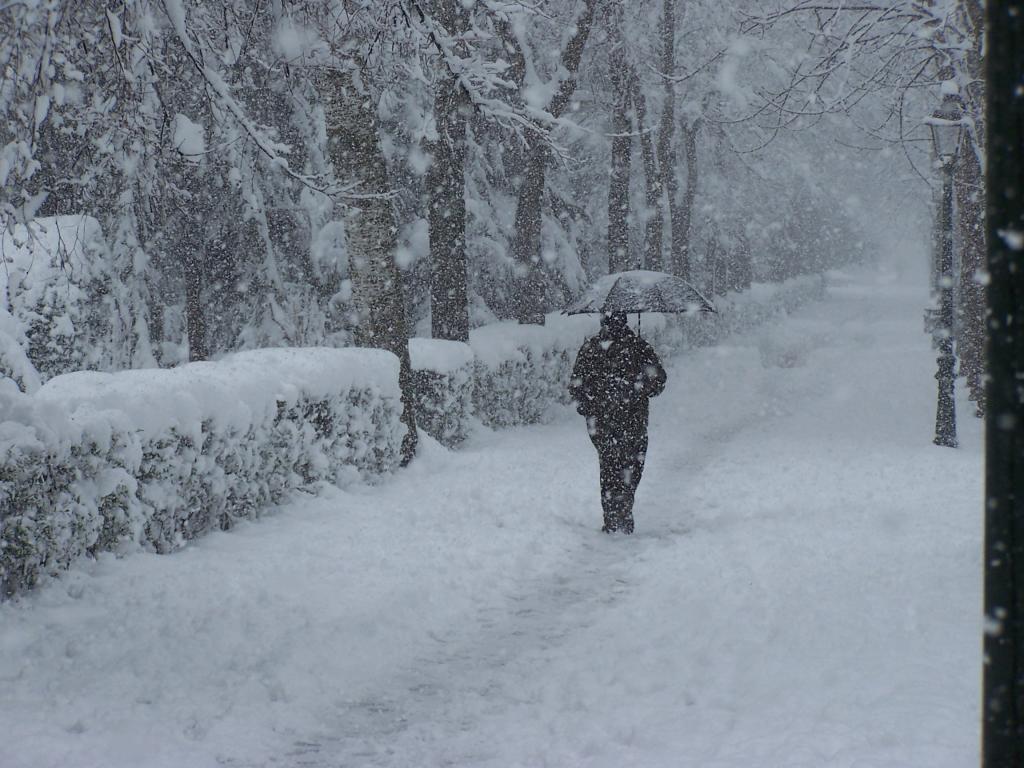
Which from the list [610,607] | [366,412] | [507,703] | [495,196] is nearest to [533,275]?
[495,196]

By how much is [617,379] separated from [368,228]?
13.2 ft

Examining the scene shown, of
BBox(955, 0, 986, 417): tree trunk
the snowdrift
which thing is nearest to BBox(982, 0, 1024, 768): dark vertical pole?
the snowdrift

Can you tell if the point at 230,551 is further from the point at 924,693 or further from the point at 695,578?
the point at 924,693

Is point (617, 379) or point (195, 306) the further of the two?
point (195, 306)

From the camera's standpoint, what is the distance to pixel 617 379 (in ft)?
31.6

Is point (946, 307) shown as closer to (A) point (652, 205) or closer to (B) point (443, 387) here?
(B) point (443, 387)

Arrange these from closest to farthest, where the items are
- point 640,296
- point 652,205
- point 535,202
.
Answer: point 640,296, point 535,202, point 652,205

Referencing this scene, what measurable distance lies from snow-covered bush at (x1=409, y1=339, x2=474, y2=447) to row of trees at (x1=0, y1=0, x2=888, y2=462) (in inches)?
43.1

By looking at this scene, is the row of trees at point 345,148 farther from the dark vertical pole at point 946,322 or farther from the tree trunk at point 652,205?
the dark vertical pole at point 946,322

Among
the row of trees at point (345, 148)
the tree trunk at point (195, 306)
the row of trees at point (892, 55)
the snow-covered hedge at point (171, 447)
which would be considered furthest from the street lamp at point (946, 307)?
the tree trunk at point (195, 306)

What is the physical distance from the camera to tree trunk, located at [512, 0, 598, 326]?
1816cm

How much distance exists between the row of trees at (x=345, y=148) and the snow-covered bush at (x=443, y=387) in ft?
3.59

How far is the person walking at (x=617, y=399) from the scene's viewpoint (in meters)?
9.60

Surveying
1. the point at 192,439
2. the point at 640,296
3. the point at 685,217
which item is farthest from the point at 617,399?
the point at 685,217
